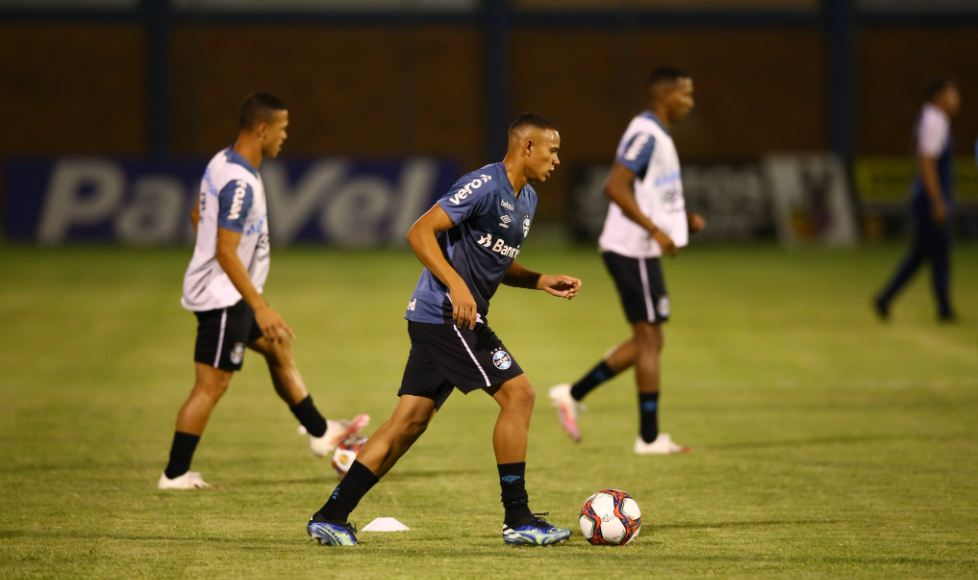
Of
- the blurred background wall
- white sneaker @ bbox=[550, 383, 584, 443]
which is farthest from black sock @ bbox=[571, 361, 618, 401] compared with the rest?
the blurred background wall

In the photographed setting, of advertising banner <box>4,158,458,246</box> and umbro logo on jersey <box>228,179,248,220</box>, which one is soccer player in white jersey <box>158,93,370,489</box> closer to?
umbro logo on jersey <box>228,179,248,220</box>

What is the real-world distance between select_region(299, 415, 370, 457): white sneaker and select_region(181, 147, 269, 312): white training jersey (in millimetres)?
1047

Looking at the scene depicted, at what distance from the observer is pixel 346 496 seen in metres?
5.15

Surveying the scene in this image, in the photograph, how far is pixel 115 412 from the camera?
8.78m

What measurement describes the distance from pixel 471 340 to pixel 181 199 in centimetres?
1848

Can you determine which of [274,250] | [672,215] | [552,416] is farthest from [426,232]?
[274,250]

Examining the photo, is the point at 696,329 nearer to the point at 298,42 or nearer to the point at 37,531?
the point at 37,531

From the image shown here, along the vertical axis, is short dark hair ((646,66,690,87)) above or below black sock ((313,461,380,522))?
above

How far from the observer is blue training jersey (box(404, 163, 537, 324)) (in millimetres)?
5145

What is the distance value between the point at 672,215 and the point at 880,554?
9.84 feet

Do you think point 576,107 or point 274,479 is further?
point 576,107

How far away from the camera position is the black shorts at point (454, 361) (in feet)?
16.9

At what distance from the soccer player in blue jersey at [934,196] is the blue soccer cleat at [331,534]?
362 inches

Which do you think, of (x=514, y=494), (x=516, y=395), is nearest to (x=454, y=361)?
(x=516, y=395)
